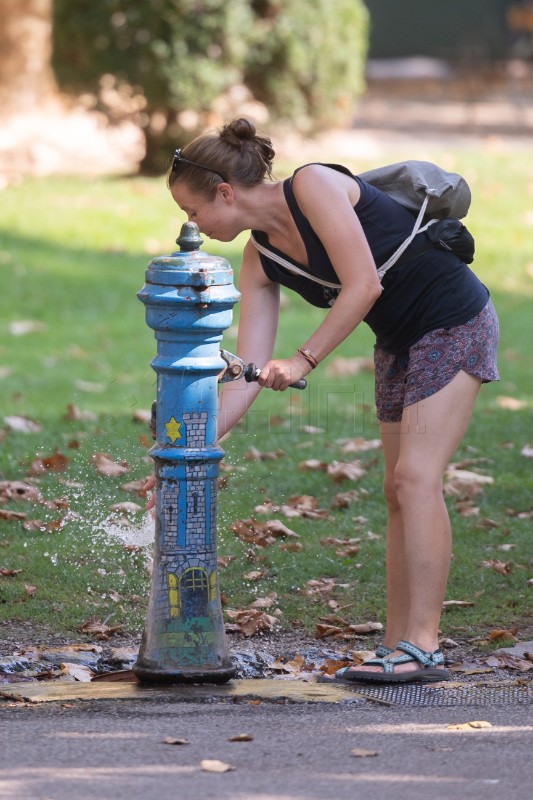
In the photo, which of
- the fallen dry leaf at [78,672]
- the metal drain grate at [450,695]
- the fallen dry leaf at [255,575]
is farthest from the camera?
the fallen dry leaf at [255,575]

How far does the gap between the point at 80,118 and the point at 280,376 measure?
12477 mm

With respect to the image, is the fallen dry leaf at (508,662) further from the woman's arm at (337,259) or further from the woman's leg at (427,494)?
the woman's arm at (337,259)

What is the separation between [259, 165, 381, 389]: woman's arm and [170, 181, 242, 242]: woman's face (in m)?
0.22

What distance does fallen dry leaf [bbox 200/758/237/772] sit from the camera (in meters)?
2.94

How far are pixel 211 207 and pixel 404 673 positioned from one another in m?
1.45

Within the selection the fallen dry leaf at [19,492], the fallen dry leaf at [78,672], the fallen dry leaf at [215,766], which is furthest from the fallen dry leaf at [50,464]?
the fallen dry leaf at [215,766]

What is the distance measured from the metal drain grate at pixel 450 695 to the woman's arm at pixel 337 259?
2.97ft

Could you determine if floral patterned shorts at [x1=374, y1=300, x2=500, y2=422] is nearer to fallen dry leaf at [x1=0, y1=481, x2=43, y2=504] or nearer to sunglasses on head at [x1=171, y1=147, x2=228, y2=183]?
sunglasses on head at [x1=171, y1=147, x2=228, y2=183]

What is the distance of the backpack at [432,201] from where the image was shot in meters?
3.89

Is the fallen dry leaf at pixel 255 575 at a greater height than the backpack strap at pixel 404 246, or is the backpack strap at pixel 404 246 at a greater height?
the backpack strap at pixel 404 246

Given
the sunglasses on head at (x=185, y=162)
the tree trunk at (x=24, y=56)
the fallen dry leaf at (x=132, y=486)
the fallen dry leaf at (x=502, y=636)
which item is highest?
the tree trunk at (x=24, y=56)

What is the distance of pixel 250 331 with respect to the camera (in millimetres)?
4113

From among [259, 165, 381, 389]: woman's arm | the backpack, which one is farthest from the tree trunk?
[259, 165, 381, 389]: woman's arm

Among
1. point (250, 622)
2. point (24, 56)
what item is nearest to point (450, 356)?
point (250, 622)
